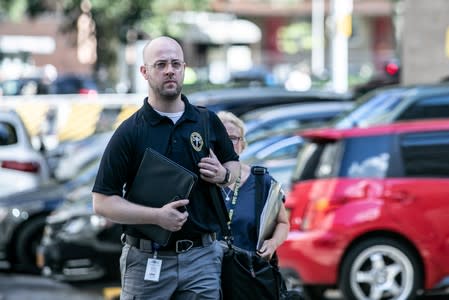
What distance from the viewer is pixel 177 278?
14.9 feet

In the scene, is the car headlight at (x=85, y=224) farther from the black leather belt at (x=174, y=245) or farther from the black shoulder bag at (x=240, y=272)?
the black leather belt at (x=174, y=245)

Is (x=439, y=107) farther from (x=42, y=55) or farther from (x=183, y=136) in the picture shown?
(x=42, y=55)

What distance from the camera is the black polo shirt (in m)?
4.50

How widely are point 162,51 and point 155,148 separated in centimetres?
41

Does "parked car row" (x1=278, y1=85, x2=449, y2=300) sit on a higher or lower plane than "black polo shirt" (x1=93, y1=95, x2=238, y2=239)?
lower

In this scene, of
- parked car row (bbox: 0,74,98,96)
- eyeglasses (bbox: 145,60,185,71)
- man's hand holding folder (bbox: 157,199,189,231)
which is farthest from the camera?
parked car row (bbox: 0,74,98,96)

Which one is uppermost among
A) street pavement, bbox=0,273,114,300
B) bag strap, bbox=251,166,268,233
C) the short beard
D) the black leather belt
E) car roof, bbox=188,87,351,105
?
the short beard

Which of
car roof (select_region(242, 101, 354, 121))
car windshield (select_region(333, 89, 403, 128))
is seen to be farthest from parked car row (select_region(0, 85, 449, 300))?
car roof (select_region(242, 101, 354, 121))

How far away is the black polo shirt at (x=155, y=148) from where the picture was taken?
4.50 m

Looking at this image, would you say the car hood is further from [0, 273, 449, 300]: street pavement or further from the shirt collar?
the shirt collar

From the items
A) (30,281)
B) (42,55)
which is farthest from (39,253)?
(42,55)

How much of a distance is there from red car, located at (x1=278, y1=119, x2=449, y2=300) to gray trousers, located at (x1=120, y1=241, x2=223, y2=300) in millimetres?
3955

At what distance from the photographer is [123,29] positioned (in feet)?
115

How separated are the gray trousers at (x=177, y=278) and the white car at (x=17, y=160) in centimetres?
801
